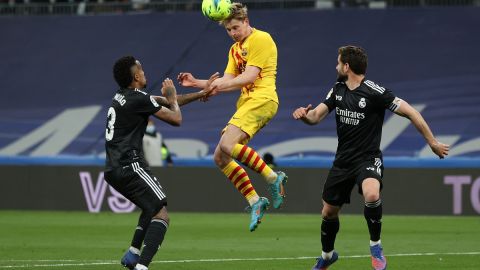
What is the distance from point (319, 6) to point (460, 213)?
26.7 ft

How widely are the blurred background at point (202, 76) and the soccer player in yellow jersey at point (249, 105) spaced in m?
10.8

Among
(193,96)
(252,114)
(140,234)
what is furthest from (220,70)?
(140,234)

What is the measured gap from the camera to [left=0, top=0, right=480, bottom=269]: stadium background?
987 inches

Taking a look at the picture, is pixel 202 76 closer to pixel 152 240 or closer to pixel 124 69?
pixel 124 69

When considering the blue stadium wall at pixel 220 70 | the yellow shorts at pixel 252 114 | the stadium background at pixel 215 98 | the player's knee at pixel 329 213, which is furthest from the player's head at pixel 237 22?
the blue stadium wall at pixel 220 70

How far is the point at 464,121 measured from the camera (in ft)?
90.2

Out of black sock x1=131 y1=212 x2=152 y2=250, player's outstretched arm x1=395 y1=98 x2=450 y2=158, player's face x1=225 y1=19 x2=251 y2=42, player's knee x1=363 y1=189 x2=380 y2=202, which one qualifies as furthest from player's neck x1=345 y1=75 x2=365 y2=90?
black sock x1=131 y1=212 x2=152 y2=250

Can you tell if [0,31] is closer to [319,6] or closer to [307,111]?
[319,6]

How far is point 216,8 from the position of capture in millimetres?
13477

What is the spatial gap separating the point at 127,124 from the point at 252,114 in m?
2.10

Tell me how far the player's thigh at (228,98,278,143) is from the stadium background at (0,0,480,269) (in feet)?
34.9

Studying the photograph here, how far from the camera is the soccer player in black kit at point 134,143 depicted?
12.0m

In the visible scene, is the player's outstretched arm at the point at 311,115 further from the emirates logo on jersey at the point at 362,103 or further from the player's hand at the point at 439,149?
the player's hand at the point at 439,149

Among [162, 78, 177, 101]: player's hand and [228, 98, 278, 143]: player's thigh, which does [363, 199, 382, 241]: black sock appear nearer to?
[228, 98, 278, 143]: player's thigh
